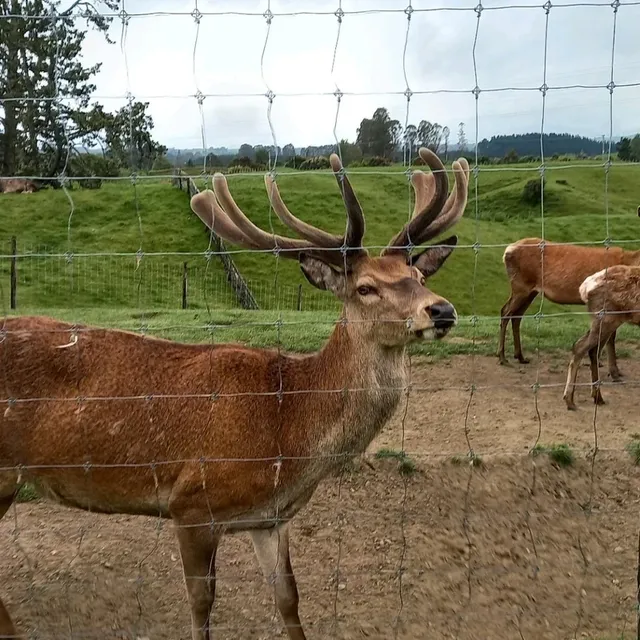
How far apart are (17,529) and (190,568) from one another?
75.4 inches

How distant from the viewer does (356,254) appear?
362 cm

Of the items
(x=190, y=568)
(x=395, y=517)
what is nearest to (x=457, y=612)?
(x=395, y=517)

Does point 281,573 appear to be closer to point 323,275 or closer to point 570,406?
point 323,275

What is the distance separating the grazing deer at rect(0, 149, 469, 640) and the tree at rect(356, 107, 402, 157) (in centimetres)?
90

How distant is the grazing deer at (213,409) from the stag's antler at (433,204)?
13mm

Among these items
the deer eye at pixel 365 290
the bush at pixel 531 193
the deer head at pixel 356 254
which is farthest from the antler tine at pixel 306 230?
the bush at pixel 531 193

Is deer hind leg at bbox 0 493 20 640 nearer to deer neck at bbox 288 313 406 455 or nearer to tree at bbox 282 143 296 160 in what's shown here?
deer neck at bbox 288 313 406 455

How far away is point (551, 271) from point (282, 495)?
7553 millimetres

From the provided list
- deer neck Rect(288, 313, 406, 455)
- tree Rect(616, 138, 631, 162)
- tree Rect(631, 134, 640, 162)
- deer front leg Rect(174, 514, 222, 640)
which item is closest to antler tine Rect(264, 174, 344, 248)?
deer neck Rect(288, 313, 406, 455)

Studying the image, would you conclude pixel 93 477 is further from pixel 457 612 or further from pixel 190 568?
pixel 457 612

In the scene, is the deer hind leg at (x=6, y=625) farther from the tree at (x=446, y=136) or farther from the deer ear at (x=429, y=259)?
the tree at (x=446, y=136)

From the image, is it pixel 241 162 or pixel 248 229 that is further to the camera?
pixel 241 162

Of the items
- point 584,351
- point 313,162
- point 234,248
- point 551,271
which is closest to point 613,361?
point 584,351

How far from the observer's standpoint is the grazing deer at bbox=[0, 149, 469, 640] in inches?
135
